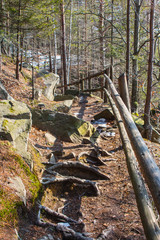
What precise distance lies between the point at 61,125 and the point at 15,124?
247 centimetres

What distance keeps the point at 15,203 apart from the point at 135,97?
1044 cm

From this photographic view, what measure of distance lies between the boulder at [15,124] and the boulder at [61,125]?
6.12 feet

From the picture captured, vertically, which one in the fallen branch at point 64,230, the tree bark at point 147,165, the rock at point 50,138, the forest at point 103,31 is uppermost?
the forest at point 103,31

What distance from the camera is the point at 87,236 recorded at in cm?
261

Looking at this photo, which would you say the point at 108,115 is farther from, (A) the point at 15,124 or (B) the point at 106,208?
(B) the point at 106,208

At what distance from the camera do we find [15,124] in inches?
157

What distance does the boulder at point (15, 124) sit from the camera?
3.64 m

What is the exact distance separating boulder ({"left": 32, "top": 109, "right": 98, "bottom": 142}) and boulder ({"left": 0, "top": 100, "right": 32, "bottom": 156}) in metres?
1.87

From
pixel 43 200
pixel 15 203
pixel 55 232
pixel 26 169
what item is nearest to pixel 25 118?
pixel 26 169

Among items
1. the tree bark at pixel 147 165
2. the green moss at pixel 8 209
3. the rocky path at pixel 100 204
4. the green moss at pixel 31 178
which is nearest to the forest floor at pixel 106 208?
the rocky path at pixel 100 204

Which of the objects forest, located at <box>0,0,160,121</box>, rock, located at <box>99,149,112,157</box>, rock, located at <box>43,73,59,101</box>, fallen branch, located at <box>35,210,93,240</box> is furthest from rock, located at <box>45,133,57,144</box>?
rock, located at <box>43,73,59,101</box>

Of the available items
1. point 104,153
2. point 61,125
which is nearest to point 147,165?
point 104,153

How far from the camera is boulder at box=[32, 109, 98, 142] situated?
20.6 ft

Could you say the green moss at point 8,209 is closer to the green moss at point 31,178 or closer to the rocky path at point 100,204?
the rocky path at point 100,204
